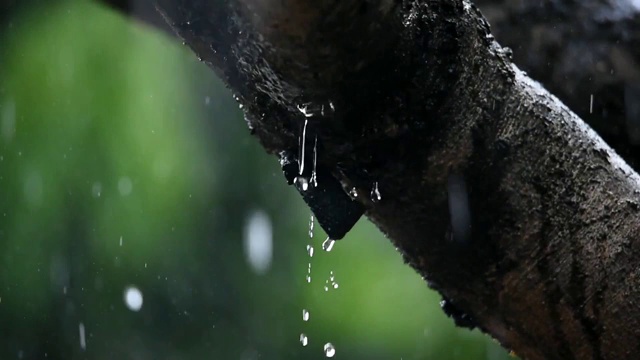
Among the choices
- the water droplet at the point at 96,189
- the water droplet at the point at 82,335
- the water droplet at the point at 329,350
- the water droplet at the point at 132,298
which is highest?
the water droplet at the point at 329,350

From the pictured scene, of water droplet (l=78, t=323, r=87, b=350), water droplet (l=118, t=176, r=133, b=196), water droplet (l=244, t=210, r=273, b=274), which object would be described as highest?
water droplet (l=244, t=210, r=273, b=274)

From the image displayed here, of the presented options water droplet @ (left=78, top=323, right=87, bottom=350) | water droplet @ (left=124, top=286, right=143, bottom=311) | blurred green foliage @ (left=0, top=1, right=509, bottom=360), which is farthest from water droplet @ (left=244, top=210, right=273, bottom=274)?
water droplet @ (left=78, top=323, right=87, bottom=350)

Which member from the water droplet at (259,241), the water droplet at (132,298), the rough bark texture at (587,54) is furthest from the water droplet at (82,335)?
the rough bark texture at (587,54)

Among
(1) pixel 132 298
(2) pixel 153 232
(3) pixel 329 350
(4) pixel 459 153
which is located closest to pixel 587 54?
(4) pixel 459 153

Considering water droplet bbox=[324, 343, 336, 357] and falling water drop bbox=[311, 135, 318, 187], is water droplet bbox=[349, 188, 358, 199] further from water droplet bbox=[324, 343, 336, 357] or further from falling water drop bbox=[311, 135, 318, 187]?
water droplet bbox=[324, 343, 336, 357]

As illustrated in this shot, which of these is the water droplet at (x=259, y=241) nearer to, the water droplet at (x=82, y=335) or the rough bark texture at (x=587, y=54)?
the water droplet at (x=82, y=335)

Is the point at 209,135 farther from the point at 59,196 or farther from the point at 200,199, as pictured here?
the point at 59,196
